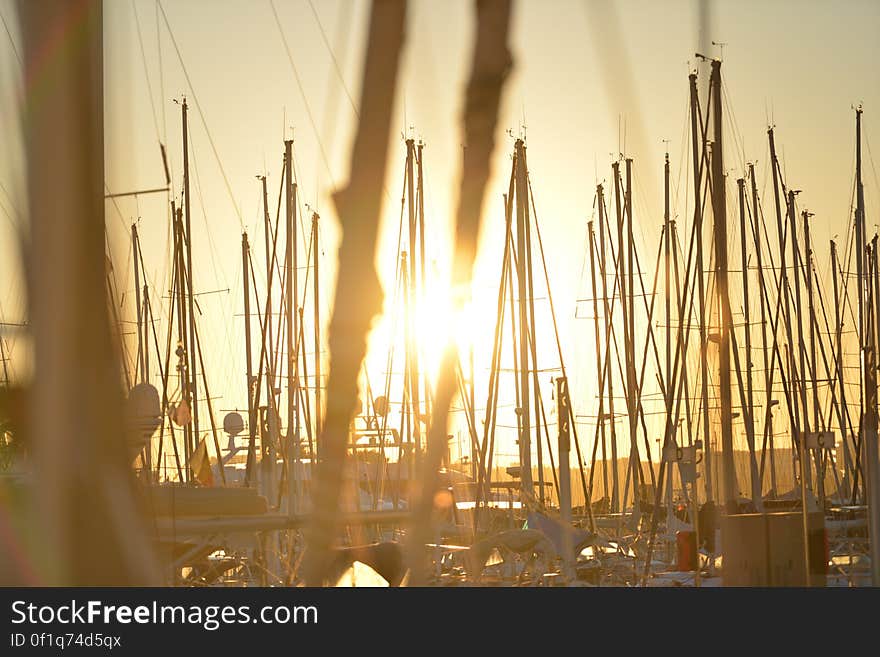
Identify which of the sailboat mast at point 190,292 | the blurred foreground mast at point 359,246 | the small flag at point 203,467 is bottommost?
the small flag at point 203,467

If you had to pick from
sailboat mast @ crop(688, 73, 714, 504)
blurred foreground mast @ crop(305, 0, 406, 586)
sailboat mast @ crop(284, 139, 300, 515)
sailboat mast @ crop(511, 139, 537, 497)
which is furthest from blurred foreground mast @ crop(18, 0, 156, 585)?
sailboat mast @ crop(284, 139, 300, 515)

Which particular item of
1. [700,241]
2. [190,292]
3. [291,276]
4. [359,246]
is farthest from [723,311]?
[359,246]

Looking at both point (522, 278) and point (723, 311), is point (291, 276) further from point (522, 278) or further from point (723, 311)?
point (723, 311)

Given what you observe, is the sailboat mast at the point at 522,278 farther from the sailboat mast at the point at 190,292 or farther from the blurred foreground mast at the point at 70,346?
the blurred foreground mast at the point at 70,346

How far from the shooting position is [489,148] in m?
2.37

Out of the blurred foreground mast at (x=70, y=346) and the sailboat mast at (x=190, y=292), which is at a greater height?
the sailboat mast at (x=190, y=292)

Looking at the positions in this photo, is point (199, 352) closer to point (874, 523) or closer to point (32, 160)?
point (874, 523)

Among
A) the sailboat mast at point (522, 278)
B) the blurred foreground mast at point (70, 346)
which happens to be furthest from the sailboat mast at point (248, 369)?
the blurred foreground mast at point (70, 346)

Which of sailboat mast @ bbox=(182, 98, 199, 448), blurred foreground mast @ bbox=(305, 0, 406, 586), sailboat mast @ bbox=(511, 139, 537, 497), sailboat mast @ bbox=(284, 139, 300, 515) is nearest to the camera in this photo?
blurred foreground mast @ bbox=(305, 0, 406, 586)

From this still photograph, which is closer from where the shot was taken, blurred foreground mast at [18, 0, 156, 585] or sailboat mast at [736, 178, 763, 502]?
blurred foreground mast at [18, 0, 156, 585]

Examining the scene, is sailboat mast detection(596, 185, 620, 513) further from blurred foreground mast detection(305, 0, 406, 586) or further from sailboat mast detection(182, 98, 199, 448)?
blurred foreground mast detection(305, 0, 406, 586)

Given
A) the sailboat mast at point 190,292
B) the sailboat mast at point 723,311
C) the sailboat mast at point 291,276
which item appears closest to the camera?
the sailboat mast at point 723,311
